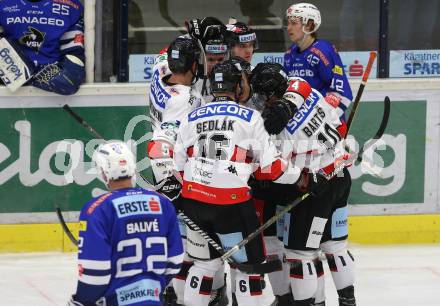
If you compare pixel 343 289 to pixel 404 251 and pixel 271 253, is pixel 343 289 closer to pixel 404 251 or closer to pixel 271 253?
pixel 271 253

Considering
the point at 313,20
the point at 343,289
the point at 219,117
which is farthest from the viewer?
the point at 313,20

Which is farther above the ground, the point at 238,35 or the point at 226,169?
the point at 238,35

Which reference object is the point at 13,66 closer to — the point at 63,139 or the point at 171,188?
the point at 63,139

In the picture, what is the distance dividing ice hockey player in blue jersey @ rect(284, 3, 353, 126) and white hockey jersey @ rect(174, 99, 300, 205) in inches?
47.2

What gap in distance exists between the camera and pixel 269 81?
5.67 metres

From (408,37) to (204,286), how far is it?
2862 mm

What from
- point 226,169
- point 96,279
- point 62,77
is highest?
point 62,77

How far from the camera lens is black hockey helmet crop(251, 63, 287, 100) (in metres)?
5.67

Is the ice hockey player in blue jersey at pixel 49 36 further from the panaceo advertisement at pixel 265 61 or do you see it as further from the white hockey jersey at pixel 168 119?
the white hockey jersey at pixel 168 119

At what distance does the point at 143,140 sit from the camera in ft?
24.5

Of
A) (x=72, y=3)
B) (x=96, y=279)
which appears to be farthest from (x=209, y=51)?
(x=96, y=279)

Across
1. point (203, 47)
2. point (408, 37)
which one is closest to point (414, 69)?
point (408, 37)

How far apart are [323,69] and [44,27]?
1.82m

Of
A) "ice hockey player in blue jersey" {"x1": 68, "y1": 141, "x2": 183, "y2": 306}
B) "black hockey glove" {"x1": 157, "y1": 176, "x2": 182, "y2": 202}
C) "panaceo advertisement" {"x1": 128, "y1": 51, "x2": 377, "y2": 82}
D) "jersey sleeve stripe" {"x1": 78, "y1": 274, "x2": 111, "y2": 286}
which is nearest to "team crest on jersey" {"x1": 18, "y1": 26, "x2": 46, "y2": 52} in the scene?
"panaceo advertisement" {"x1": 128, "y1": 51, "x2": 377, "y2": 82}
